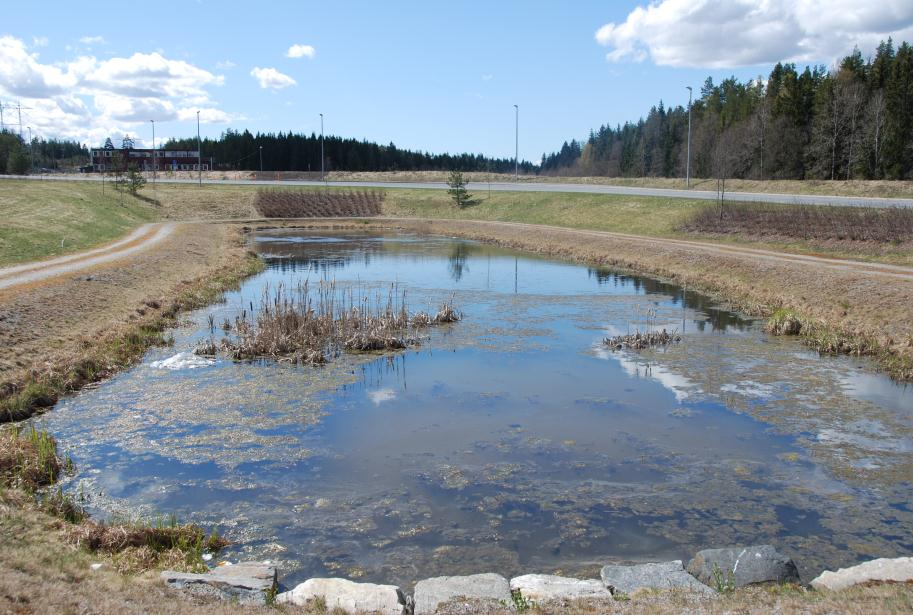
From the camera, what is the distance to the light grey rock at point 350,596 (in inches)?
269

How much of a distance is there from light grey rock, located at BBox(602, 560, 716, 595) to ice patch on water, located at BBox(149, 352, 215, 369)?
39.8ft

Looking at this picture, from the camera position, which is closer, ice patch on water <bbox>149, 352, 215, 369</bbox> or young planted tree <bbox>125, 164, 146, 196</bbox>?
ice patch on water <bbox>149, 352, 215, 369</bbox>

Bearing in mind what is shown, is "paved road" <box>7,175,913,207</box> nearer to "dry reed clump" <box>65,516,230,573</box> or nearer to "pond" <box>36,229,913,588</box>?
"pond" <box>36,229,913,588</box>

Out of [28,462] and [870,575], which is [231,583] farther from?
[870,575]

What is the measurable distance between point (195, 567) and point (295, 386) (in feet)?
25.1

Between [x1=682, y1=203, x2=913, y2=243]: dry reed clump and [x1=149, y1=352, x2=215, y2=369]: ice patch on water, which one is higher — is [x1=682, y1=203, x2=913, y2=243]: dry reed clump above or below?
above

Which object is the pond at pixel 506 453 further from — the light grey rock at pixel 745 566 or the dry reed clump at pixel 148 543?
the light grey rock at pixel 745 566

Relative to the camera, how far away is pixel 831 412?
13.7m

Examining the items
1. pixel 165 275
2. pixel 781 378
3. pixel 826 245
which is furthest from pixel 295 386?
pixel 826 245

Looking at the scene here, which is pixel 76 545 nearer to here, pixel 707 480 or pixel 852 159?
pixel 707 480

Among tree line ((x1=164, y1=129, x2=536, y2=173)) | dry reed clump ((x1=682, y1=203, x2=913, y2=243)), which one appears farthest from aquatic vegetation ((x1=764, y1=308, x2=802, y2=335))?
tree line ((x1=164, y1=129, x2=536, y2=173))

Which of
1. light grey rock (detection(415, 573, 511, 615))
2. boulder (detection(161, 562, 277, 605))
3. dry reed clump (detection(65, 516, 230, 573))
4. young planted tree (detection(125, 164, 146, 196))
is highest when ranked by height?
young planted tree (detection(125, 164, 146, 196))

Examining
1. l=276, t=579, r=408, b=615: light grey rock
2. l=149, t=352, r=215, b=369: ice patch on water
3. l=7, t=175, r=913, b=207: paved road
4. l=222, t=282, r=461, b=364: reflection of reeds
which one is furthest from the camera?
l=7, t=175, r=913, b=207: paved road

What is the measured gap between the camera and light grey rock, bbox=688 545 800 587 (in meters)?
7.35
